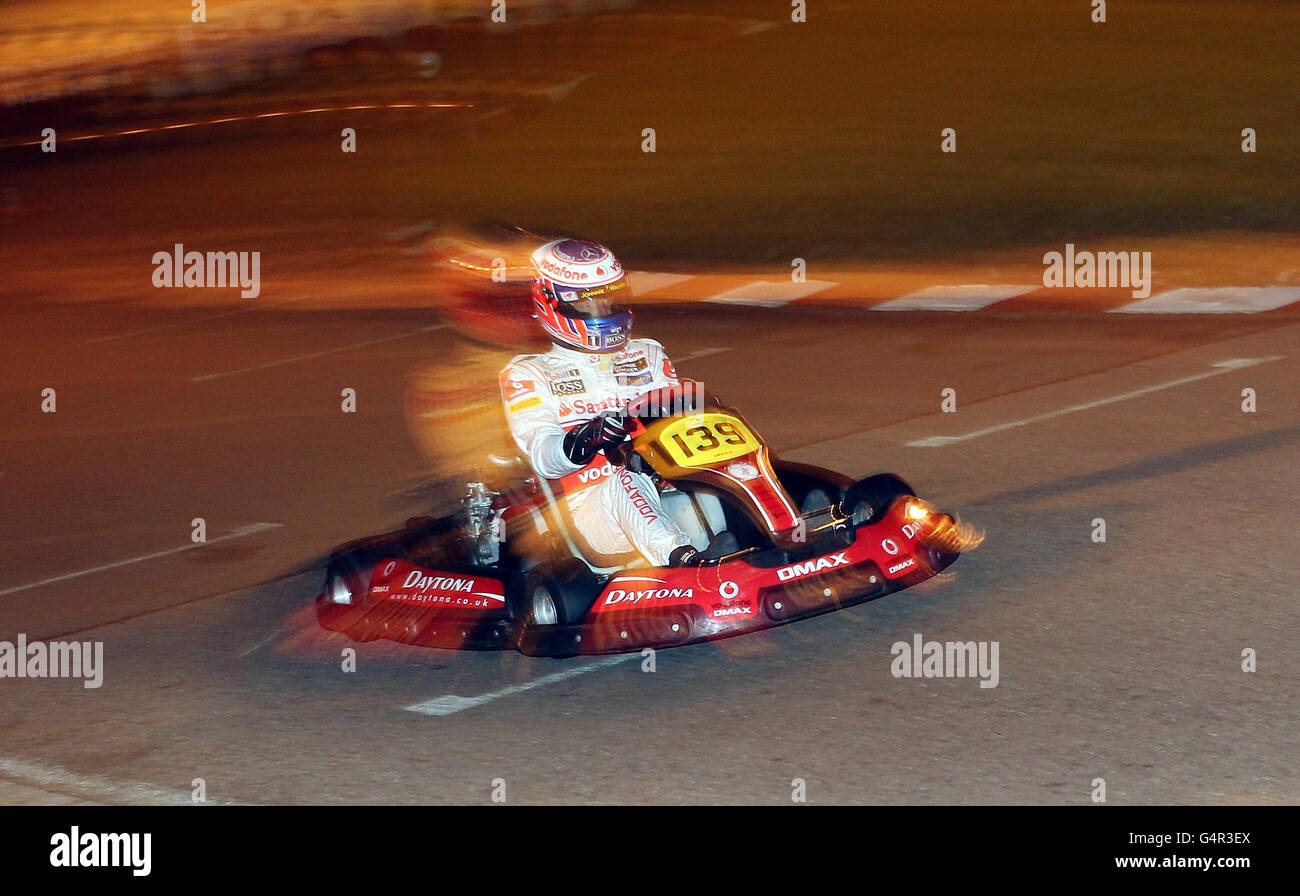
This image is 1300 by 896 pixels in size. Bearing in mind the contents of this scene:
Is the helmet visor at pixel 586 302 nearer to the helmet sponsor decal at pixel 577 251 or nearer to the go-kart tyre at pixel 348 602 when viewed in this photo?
the helmet sponsor decal at pixel 577 251

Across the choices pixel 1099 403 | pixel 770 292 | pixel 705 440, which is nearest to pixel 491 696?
pixel 705 440

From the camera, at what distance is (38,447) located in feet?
38.7

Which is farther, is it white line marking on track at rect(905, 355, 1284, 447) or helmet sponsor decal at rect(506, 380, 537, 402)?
white line marking on track at rect(905, 355, 1284, 447)

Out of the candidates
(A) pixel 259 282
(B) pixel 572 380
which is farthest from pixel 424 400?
(A) pixel 259 282

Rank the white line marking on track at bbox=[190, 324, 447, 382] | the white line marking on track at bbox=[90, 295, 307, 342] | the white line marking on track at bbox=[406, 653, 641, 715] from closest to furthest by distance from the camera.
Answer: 1. the white line marking on track at bbox=[406, 653, 641, 715]
2. the white line marking on track at bbox=[190, 324, 447, 382]
3. the white line marking on track at bbox=[90, 295, 307, 342]

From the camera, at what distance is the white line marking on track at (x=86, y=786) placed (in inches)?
230

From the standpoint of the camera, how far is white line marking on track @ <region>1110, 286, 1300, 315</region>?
1320cm

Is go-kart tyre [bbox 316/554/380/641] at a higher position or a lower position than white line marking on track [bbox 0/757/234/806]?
higher

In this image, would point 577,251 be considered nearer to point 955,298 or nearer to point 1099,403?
point 1099,403

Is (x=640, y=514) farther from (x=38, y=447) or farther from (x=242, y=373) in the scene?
(x=242, y=373)

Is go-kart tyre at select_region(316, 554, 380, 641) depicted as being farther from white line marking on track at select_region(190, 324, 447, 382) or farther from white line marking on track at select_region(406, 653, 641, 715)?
white line marking on track at select_region(190, 324, 447, 382)

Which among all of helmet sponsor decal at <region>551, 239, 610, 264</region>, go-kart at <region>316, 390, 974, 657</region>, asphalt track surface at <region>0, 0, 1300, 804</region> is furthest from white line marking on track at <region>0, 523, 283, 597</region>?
helmet sponsor decal at <region>551, 239, 610, 264</region>

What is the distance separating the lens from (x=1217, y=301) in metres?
13.5

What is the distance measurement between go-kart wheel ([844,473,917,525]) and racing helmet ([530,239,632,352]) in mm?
1201
